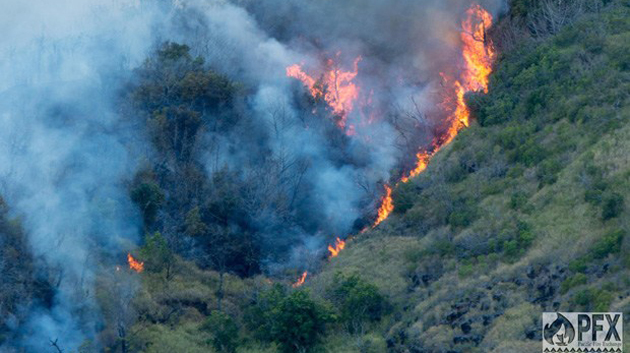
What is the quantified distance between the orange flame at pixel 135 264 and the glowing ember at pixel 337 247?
1041 centimetres

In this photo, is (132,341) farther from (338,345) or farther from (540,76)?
(540,76)

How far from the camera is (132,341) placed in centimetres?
5741

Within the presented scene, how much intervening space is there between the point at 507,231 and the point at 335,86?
21.0m

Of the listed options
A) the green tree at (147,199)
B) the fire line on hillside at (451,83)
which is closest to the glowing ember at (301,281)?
the fire line on hillside at (451,83)

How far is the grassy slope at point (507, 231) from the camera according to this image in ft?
169

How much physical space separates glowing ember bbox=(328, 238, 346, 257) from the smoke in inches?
Result: 28.6

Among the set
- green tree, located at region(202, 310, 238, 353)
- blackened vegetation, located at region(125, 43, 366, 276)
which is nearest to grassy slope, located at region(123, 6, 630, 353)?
green tree, located at region(202, 310, 238, 353)

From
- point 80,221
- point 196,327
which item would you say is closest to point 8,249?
point 80,221

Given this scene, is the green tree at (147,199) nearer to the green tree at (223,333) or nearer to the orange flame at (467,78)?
the green tree at (223,333)

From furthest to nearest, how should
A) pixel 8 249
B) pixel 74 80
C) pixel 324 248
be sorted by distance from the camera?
pixel 74 80
pixel 324 248
pixel 8 249

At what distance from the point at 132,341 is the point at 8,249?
7.99m

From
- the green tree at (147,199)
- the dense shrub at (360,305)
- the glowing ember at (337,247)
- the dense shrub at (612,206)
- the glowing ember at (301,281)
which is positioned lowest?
the dense shrub at (360,305)

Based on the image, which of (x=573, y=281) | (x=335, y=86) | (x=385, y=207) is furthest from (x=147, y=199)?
(x=573, y=281)

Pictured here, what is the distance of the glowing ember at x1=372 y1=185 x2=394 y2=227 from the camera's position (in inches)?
2544
